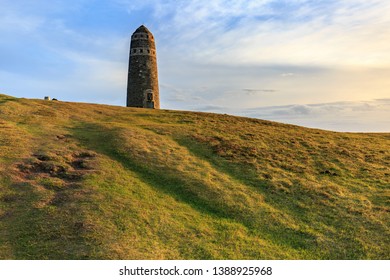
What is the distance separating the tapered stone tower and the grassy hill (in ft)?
73.8

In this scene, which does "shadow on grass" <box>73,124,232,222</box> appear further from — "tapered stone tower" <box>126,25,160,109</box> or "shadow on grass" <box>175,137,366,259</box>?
"tapered stone tower" <box>126,25,160,109</box>

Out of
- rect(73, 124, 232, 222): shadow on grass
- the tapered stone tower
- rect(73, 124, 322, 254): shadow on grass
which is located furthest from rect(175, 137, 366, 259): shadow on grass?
the tapered stone tower

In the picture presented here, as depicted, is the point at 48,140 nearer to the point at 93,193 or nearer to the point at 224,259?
the point at 93,193

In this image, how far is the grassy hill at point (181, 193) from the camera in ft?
65.7

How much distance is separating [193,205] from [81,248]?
8.99 meters

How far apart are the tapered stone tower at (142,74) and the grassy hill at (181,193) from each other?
2250 centimetres

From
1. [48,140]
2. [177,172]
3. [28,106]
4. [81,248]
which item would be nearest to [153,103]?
[28,106]

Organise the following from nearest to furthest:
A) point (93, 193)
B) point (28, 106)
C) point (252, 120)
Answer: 1. point (93, 193)
2. point (28, 106)
3. point (252, 120)

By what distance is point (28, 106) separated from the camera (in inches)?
1884

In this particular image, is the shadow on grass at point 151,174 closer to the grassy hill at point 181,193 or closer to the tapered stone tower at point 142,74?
the grassy hill at point 181,193

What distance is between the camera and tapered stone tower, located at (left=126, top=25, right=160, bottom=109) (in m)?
66.3

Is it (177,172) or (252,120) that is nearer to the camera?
(177,172)

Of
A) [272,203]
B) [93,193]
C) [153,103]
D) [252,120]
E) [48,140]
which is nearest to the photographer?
[93,193]

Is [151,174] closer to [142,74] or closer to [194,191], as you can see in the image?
[194,191]
